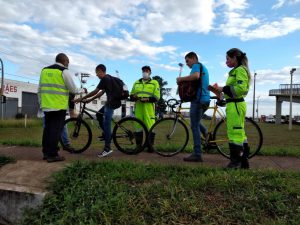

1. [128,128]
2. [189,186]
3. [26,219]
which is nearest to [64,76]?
[128,128]

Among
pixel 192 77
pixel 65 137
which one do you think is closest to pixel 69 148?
pixel 65 137

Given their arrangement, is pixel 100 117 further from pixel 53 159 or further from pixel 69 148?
pixel 53 159

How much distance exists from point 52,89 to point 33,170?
146 cm

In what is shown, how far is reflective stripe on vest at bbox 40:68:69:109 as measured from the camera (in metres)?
5.93

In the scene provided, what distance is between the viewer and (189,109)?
20.6ft

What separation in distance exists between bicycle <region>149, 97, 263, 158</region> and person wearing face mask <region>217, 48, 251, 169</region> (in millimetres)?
797

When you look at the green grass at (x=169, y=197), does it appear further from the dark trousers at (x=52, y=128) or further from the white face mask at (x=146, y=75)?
the white face mask at (x=146, y=75)

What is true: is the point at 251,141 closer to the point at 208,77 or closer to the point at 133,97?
the point at 208,77

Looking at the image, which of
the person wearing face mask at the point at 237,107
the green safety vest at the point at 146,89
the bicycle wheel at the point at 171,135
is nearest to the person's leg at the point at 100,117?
the green safety vest at the point at 146,89

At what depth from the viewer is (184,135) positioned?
6.64 meters

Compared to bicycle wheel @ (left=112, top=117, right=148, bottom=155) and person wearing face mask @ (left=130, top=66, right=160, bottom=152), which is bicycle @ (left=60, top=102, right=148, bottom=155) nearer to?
bicycle wheel @ (left=112, top=117, right=148, bottom=155)

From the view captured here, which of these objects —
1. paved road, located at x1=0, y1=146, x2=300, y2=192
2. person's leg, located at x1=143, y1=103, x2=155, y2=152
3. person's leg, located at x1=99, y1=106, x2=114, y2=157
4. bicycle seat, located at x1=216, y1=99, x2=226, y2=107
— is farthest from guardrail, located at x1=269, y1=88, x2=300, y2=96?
person's leg, located at x1=99, y1=106, x2=114, y2=157

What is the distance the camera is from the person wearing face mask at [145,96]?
736 cm

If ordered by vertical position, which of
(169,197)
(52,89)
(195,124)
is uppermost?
(52,89)
